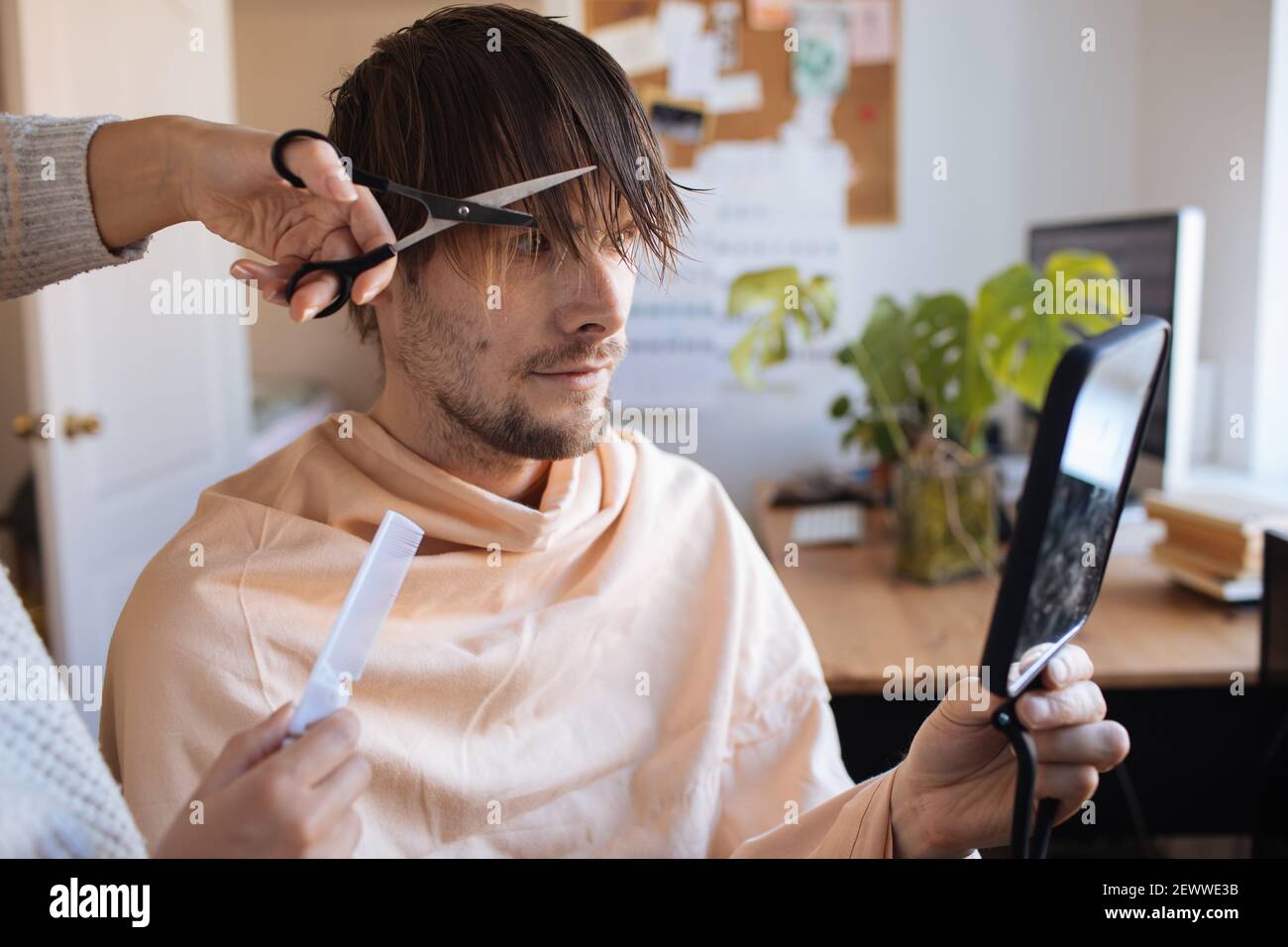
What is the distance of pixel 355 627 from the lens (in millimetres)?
520

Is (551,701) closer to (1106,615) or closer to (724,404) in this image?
(1106,615)

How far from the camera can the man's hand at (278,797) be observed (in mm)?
462

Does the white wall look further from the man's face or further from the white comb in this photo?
the white comb

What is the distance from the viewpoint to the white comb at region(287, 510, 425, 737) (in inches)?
19.5

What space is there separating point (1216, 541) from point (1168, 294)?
0.48 metres

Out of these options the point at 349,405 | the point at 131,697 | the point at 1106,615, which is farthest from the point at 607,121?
the point at 349,405

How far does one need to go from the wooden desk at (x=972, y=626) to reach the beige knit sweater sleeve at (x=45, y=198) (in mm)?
1038

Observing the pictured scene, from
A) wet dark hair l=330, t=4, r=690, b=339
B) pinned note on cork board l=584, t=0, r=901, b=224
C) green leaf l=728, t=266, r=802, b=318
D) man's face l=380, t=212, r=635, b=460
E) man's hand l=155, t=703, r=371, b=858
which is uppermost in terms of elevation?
pinned note on cork board l=584, t=0, r=901, b=224

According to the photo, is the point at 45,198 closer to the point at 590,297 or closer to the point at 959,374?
the point at 590,297

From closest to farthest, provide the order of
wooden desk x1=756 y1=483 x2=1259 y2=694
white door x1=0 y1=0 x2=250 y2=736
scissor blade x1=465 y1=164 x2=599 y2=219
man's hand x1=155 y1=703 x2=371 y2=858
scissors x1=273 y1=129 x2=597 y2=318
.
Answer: man's hand x1=155 y1=703 x2=371 y2=858, scissors x1=273 y1=129 x2=597 y2=318, scissor blade x1=465 y1=164 x2=599 y2=219, wooden desk x1=756 y1=483 x2=1259 y2=694, white door x1=0 y1=0 x2=250 y2=736

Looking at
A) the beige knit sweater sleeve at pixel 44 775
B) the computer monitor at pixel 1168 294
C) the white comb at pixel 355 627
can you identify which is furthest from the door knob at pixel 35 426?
the computer monitor at pixel 1168 294

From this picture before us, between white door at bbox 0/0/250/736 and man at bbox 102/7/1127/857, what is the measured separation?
76 centimetres

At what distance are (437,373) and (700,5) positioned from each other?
2116 millimetres

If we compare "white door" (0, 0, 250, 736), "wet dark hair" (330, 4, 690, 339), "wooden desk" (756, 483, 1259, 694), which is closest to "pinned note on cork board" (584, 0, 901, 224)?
"white door" (0, 0, 250, 736)
